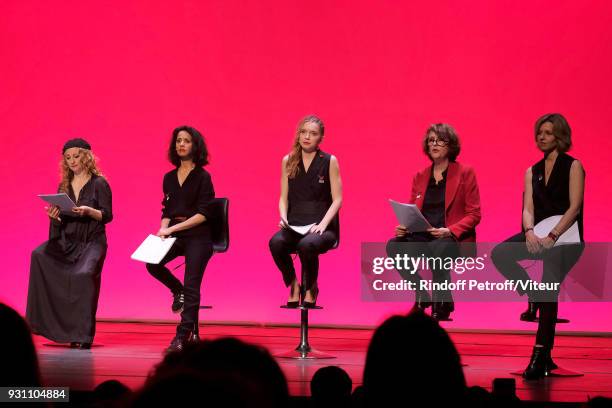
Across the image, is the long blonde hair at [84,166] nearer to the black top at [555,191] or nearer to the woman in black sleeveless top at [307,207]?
the woman in black sleeveless top at [307,207]

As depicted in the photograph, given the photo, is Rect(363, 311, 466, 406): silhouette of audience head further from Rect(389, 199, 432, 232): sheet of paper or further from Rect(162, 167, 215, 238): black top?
Answer: Rect(162, 167, 215, 238): black top

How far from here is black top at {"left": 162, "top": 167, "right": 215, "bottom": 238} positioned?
5.38m

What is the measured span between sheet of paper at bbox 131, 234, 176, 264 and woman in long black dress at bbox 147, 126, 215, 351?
6cm

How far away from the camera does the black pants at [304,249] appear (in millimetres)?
4984

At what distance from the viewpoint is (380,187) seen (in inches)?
260

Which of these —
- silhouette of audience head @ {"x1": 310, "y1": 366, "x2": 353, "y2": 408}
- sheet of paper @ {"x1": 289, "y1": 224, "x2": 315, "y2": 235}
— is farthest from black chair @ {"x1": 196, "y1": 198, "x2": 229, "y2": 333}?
silhouette of audience head @ {"x1": 310, "y1": 366, "x2": 353, "y2": 408}

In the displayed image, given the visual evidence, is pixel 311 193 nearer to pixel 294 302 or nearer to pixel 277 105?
pixel 294 302

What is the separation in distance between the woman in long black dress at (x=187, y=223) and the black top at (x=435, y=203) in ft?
4.45

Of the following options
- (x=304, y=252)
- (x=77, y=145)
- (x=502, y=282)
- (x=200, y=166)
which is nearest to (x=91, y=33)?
(x=77, y=145)

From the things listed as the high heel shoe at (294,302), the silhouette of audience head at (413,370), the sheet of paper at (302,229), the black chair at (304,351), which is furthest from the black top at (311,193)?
the silhouette of audience head at (413,370)

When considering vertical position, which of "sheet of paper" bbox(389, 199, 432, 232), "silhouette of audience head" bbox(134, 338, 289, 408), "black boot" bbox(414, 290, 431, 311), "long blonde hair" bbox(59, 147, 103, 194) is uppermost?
"long blonde hair" bbox(59, 147, 103, 194)

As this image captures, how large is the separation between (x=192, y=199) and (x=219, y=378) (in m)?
4.45

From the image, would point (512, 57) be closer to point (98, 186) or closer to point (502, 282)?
point (502, 282)

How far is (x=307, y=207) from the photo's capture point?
5277 mm
